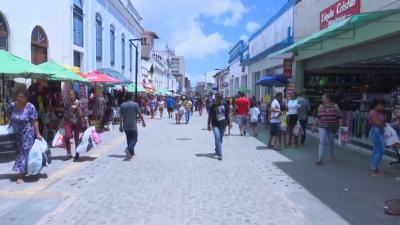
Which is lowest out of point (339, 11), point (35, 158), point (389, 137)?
point (35, 158)

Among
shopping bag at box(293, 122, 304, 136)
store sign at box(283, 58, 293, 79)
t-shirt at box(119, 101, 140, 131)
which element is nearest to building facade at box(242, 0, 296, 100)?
store sign at box(283, 58, 293, 79)

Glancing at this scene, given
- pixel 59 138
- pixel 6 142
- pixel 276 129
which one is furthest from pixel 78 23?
pixel 6 142

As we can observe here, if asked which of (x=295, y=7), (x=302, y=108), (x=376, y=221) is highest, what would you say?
(x=295, y=7)

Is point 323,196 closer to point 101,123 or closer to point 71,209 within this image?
point 71,209

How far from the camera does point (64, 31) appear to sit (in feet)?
66.9

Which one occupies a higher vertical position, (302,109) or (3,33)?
(3,33)

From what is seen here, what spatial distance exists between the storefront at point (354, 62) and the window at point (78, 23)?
8509mm

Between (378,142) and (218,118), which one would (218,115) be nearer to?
(218,118)

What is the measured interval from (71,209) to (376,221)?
3.99 metres

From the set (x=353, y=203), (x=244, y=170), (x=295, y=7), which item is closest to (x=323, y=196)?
(x=353, y=203)

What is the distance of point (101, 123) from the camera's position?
20.5 m

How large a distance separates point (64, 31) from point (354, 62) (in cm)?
1106

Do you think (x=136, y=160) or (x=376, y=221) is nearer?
(x=376, y=221)

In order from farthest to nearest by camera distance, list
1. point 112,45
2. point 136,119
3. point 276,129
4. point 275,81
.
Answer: point 112,45 < point 275,81 < point 276,129 < point 136,119
